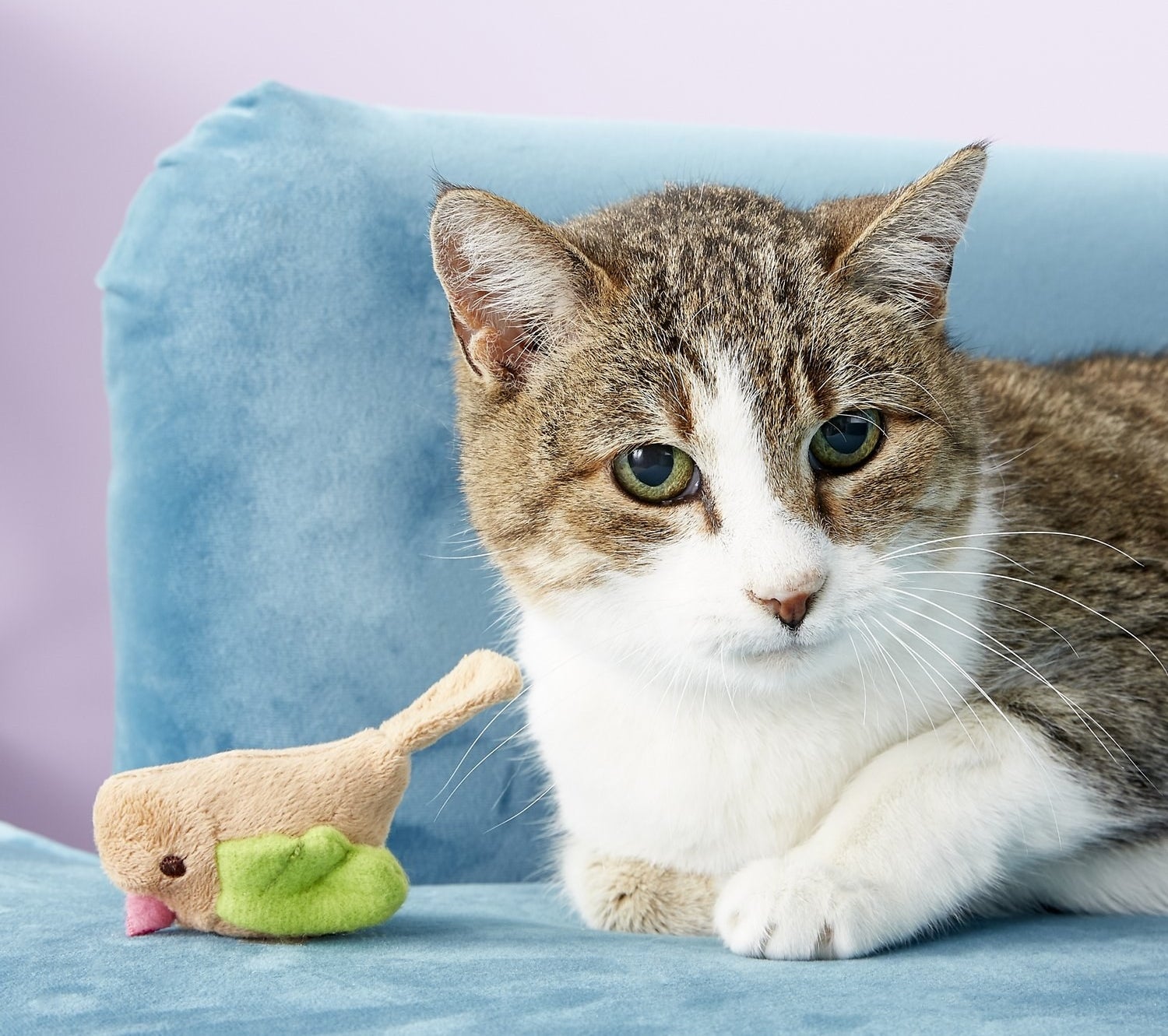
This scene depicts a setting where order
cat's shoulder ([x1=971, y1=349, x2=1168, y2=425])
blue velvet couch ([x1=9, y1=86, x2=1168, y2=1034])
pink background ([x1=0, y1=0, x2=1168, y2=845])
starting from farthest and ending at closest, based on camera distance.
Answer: pink background ([x1=0, y1=0, x2=1168, y2=845]) < blue velvet couch ([x1=9, y1=86, x2=1168, y2=1034]) < cat's shoulder ([x1=971, y1=349, x2=1168, y2=425])

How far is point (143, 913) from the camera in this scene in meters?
1.22

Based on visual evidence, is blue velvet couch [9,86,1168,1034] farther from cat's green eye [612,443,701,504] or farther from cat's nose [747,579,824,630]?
cat's nose [747,579,824,630]

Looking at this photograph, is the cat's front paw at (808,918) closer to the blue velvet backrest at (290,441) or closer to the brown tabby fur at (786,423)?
the brown tabby fur at (786,423)

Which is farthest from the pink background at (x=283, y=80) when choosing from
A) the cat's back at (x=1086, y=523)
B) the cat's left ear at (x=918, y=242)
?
the cat's left ear at (x=918, y=242)

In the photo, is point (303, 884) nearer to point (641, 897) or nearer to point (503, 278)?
point (641, 897)

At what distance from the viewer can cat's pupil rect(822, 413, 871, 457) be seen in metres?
1.23

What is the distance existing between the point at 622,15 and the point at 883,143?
831 mm

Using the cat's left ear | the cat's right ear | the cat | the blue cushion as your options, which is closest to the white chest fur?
the cat

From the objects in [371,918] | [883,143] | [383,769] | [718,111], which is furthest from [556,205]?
[371,918]

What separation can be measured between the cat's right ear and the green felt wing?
20.5 inches

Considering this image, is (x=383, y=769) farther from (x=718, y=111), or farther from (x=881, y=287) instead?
(x=718, y=111)

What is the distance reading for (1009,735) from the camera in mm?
1287

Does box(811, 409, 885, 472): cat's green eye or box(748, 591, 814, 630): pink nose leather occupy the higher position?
box(811, 409, 885, 472): cat's green eye

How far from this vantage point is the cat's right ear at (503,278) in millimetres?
1252
